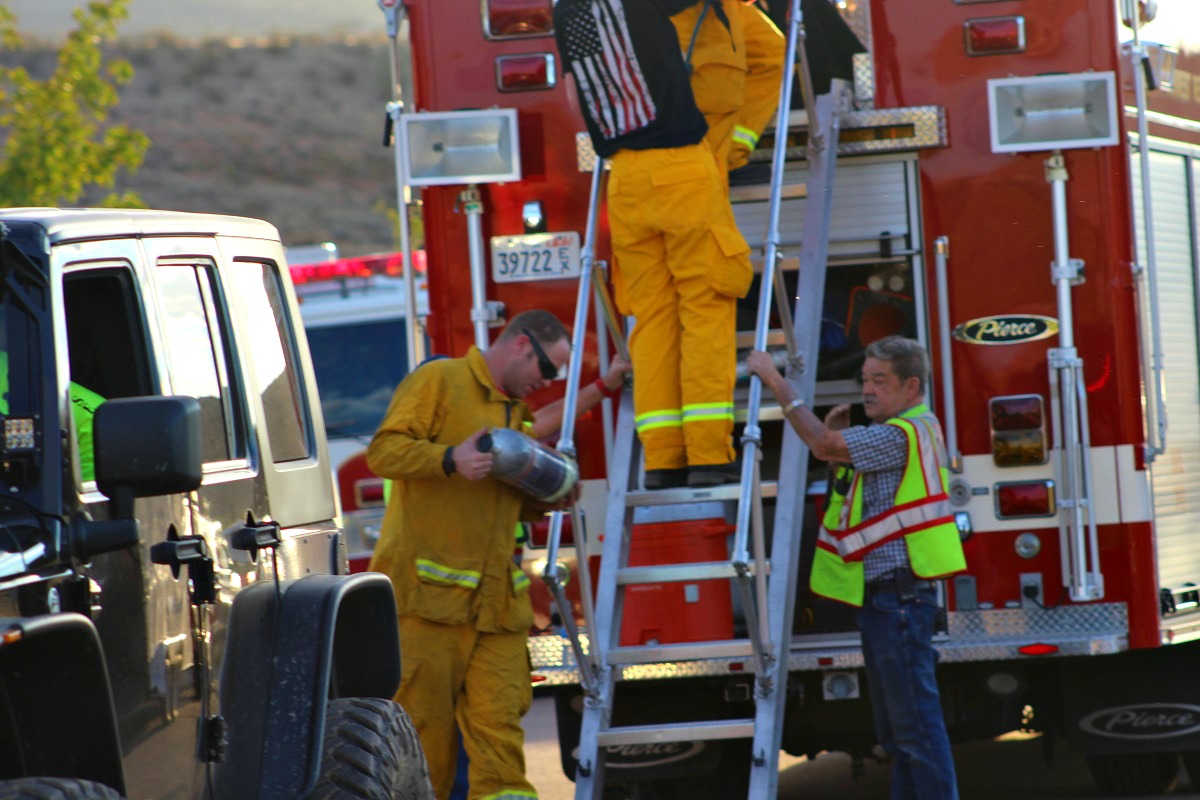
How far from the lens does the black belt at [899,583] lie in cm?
602

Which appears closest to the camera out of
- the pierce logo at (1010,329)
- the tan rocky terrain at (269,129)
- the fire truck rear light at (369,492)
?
the pierce logo at (1010,329)

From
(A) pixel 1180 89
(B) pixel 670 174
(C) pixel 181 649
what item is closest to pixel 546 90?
(B) pixel 670 174

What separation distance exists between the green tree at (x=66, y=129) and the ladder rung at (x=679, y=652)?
402 inches

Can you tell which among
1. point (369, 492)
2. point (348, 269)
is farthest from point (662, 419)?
point (348, 269)

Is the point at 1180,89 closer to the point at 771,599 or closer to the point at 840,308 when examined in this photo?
the point at 840,308

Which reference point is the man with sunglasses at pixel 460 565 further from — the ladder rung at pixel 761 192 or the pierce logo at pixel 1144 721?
the pierce logo at pixel 1144 721

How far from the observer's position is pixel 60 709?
345 centimetres

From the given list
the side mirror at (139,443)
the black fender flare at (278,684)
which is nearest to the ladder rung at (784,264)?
the black fender flare at (278,684)

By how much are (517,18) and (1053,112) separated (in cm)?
205

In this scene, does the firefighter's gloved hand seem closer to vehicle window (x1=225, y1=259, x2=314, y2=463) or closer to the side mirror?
vehicle window (x1=225, y1=259, x2=314, y2=463)

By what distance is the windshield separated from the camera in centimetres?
1222

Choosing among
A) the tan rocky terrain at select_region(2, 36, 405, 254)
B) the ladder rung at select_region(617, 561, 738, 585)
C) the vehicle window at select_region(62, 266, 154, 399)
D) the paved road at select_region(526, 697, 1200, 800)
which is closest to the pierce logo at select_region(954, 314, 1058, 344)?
the ladder rung at select_region(617, 561, 738, 585)

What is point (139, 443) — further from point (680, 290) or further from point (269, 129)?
point (269, 129)

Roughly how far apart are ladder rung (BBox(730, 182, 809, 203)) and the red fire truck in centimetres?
2
